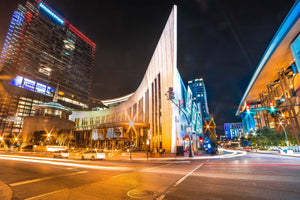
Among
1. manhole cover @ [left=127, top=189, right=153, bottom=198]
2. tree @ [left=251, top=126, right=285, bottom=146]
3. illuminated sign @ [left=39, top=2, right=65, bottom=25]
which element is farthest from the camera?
illuminated sign @ [left=39, top=2, right=65, bottom=25]

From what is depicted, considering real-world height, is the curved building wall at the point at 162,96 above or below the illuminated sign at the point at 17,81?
below

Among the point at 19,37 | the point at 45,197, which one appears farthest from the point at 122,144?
the point at 19,37

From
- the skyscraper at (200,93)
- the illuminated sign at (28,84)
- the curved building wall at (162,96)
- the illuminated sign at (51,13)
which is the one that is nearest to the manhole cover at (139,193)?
the curved building wall at (162,96)

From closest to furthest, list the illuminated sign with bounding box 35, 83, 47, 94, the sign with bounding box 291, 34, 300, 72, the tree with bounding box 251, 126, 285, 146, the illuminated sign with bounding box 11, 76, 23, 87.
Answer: the sign with bounding box 291, 34, 300, 72 < the tree with bounding box 251, 126, 285, 146 < the illuminated sign with bounding box 11, 76, 23, 87 < the illuminated sign with bounding box 35, 83, 47, 94

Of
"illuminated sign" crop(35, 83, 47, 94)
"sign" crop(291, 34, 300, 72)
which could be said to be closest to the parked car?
"sign" crop(291, 34, 300, 72)

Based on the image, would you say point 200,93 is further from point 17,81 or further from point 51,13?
point 51,13

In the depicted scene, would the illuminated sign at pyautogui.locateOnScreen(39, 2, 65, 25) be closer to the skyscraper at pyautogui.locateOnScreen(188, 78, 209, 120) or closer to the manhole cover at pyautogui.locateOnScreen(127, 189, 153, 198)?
the skyscraper at pyautogui.locateOnScreen(188, 78, 209, 120)

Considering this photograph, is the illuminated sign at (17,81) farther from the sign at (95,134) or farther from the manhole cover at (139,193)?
the manhole cover at (139,193)

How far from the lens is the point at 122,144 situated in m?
49.0

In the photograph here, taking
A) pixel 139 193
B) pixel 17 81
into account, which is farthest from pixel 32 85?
pixel 139 193

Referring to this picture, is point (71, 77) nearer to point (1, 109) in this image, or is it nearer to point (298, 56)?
point (1, 109)

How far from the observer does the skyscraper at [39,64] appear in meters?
101

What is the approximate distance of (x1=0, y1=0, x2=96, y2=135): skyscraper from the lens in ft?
333

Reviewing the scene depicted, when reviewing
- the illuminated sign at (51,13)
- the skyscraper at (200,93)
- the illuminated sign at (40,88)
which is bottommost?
the illuminated sign at (40,88)
